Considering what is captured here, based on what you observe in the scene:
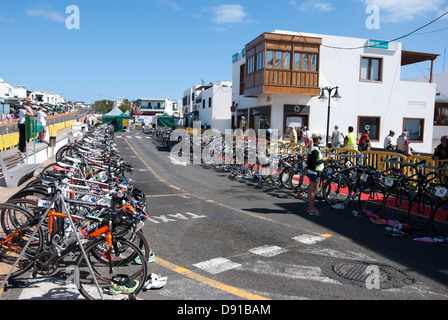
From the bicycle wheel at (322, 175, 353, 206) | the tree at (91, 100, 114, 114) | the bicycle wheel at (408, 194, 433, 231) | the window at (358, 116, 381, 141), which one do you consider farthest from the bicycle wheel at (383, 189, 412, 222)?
the tree at (91, 100, 114, 114)

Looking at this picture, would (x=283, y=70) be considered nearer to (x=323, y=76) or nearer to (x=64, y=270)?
(x=323, y=76)

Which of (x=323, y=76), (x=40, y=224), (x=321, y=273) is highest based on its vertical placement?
(x=323, y=76)

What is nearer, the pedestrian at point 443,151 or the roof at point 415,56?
the pedestrian at point 443,151

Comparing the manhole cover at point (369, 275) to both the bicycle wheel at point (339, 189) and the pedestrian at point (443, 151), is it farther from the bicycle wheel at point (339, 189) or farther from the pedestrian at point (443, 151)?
the pedestrian at point (443, 151)

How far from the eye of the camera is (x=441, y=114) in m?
33.8

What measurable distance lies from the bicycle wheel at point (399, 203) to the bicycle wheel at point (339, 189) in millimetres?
1051

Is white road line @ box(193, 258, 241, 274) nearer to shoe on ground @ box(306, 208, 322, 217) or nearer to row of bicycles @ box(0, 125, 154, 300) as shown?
row of bicycles @ box(0, 125, 154, 300)

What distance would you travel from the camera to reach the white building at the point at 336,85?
76.4 ft

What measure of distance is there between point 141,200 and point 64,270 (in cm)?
134

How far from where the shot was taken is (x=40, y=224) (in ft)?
13.9

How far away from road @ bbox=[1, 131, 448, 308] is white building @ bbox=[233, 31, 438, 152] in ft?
51.5

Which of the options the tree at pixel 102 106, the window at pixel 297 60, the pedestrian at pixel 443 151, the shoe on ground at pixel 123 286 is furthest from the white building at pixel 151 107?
the shoe on ground at pixel 123 286

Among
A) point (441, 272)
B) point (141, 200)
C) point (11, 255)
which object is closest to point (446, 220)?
point (441, 272)

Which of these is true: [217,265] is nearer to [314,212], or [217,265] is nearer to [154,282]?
[154,282]
